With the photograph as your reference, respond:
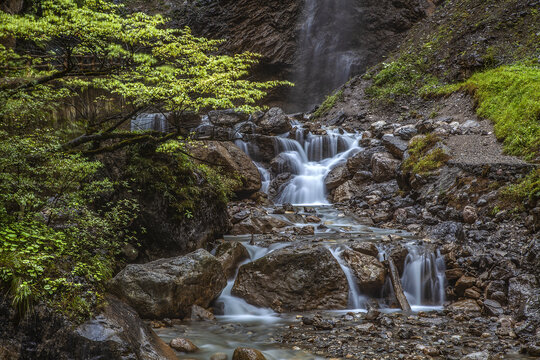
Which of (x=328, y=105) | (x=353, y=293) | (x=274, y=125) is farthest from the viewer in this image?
(x=328, y=105)

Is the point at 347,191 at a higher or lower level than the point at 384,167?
lower

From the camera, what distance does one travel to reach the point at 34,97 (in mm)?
5738

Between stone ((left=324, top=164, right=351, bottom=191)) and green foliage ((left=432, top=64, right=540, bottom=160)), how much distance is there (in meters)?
5.45

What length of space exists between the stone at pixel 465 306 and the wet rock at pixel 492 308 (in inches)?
8.3

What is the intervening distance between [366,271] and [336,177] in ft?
26.0

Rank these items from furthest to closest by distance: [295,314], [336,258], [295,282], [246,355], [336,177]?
[336,177] → [336,258] → [295,282] → [295,314] → [246,355]

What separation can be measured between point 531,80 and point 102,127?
44.4ft

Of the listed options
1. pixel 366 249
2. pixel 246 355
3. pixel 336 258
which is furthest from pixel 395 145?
pixel 246 355

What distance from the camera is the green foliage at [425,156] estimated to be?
10877 mm

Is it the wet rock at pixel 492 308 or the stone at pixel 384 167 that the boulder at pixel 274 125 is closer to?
the stone at pixel 384 167

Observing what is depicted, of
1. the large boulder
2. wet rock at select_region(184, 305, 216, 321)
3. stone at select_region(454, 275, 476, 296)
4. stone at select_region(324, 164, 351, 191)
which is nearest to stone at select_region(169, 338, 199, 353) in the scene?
wet rock at select_region(184, 305, 216, 321)

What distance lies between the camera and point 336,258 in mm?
7293

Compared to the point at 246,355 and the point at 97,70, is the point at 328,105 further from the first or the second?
the point at 246,355

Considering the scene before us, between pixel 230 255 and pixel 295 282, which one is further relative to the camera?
pixel 230 255
